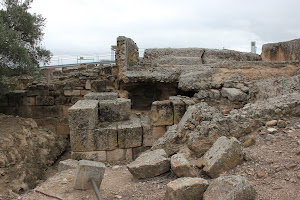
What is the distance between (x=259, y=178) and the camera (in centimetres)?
255

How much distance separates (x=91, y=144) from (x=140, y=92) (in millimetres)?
2914

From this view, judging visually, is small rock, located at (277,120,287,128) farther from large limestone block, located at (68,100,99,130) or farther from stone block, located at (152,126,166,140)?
large limestone block, located at (68,100,99,130)

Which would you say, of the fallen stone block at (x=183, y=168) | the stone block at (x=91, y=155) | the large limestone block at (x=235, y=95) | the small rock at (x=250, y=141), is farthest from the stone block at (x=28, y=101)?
the small rock at (x=250, y=141)

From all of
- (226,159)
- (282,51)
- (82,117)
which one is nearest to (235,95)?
(226,159)

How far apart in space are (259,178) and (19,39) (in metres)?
5.85

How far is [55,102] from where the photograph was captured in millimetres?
7477

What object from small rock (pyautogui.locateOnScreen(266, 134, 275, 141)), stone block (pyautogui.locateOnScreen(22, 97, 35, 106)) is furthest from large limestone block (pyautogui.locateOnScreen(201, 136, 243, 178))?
stone block (pyautogui.locateOnScreen(22, 97, 35, 106))

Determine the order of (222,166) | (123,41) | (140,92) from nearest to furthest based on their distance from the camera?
(222,166) < (123,41) < (140,92)

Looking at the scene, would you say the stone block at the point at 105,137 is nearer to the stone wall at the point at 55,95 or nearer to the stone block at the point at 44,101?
the stone wall at the point at 55,95

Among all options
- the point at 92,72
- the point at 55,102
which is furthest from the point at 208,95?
the point at 55,102

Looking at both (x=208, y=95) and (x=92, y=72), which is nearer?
(x=208, y=95)

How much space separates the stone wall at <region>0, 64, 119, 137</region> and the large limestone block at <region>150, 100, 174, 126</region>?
2.34 meters

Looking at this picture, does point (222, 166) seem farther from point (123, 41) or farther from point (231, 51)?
point (231, 51)

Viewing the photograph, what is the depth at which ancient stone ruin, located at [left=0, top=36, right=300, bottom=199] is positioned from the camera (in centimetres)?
298
